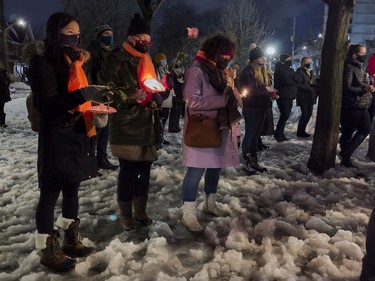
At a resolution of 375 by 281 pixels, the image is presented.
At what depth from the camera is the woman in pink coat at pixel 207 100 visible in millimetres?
3863

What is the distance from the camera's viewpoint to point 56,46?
3.00m

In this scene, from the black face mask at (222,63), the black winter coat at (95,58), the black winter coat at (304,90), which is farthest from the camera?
the black winter coat at (304,90)

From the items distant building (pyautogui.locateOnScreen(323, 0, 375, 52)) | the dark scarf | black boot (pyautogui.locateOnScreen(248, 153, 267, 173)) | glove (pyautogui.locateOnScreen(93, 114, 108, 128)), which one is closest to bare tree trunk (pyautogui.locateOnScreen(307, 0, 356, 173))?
black boot (pyautogui.locateOnScreen(248, 153, 267, 173))

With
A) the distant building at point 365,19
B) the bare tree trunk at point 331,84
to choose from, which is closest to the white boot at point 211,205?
the bare tree trunk at point 331,84

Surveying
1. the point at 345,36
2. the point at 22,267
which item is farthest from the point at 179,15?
the point at 22,267

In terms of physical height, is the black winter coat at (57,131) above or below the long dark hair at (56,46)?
below

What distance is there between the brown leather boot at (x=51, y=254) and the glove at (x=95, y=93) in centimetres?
123

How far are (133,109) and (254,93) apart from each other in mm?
3066

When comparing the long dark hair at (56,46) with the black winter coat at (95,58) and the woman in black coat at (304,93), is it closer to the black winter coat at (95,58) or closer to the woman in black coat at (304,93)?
the black winter coat at (95,58)

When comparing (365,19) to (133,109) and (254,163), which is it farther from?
(133,109)

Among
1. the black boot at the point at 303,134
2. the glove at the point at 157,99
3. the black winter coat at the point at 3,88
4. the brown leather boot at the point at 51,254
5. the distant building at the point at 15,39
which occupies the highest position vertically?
the distant building at the point at 15,39

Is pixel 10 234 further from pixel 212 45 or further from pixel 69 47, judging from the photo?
pixel 212 45

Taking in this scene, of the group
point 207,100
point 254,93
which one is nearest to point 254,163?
point 254,93

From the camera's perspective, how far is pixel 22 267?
3.30m
